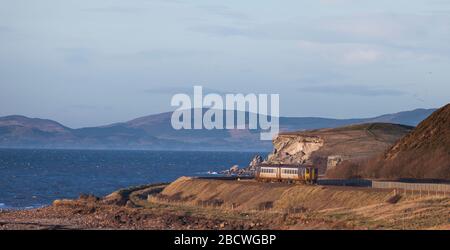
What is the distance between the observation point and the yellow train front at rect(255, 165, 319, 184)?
93875 millimetres

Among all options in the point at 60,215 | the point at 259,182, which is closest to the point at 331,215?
the point at 60,215

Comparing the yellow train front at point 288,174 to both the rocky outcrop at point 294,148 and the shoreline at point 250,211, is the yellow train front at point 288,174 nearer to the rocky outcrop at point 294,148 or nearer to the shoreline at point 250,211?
the shoreline at point 250,211

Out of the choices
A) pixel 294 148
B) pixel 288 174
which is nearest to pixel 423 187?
pixel 288 174

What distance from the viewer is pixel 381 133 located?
6870 inches

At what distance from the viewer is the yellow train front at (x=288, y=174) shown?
9388 cm

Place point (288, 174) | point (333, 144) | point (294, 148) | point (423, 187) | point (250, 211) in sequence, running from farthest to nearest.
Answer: point (294, 148) → point (333, 144) → point (288, 174) → point (423, 187) → point (250, 211)

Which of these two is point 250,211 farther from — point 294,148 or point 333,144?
A: point 294,148

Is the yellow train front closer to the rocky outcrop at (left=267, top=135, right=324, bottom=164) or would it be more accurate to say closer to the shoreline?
the shoreline

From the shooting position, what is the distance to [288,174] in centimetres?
9569

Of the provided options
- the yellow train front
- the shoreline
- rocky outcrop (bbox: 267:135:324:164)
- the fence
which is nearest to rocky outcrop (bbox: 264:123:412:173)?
rocky outcrop (bbox: 267:135:324:164)

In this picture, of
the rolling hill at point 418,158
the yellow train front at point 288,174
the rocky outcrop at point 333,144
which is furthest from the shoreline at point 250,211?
the rocky outcrop at point 333,144
